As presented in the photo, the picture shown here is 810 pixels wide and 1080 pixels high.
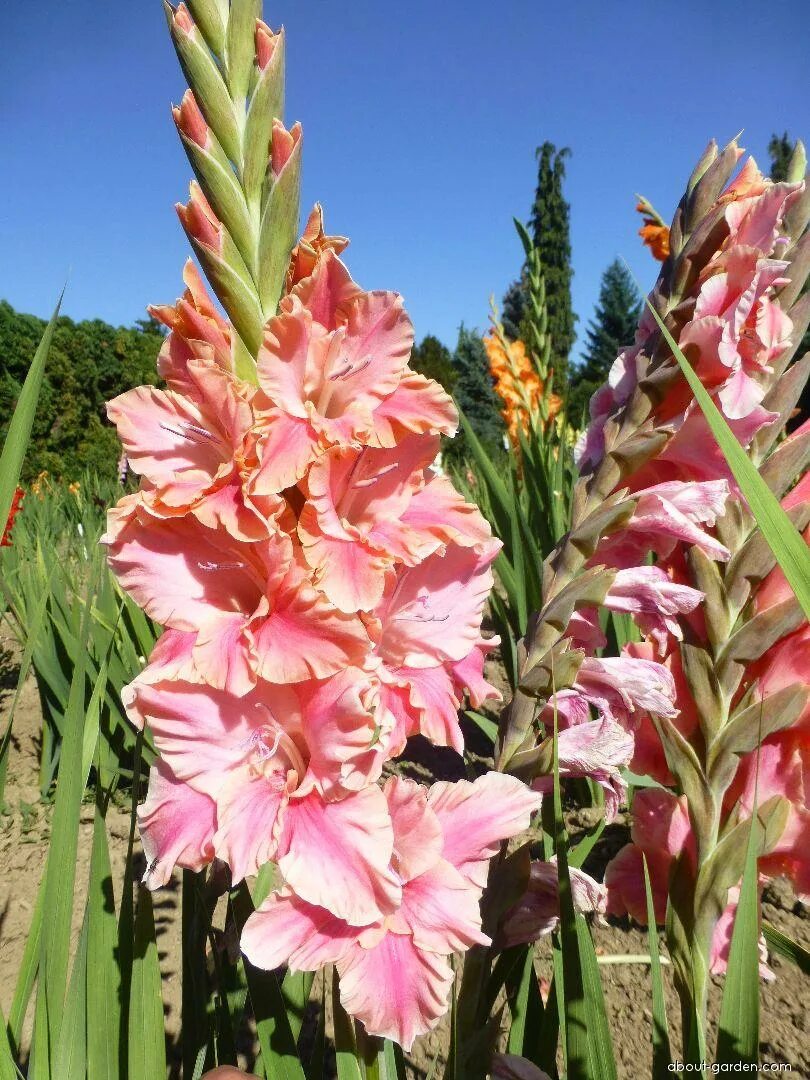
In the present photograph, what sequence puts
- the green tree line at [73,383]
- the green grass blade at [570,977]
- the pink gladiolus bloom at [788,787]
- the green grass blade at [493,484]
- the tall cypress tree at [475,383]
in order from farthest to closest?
the tall cypress tree at [475,383] < the green tree line at [73,383] < the green grass blade at [493,484] < the pink gladiolus bloom at [788,787] < the green grass blade at [570,977]

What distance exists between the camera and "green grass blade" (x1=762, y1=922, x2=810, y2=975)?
790mm

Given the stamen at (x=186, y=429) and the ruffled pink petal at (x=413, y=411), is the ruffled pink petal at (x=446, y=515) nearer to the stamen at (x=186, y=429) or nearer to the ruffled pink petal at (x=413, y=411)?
the ruffled pink petal at (x=413, y=411)

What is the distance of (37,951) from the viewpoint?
32.9 inches

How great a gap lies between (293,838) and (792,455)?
0.59 metres

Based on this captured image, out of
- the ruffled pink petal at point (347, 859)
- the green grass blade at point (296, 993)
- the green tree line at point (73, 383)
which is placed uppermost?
the green tree line at point (73, 383)

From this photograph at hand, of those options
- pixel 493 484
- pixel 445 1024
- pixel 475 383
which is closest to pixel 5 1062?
pixel 445 1024

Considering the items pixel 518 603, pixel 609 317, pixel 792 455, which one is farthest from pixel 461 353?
pixel 792 455

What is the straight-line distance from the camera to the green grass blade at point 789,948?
0.79 meters

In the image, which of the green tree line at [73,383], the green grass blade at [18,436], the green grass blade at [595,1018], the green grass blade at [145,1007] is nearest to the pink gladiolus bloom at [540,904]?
the green grass blade at [595,1018]

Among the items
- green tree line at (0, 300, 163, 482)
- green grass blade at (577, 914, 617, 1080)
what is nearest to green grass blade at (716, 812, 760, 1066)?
green grass blade at (577, 914, 617, 1080)

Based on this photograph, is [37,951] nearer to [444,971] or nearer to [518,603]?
[444,971]

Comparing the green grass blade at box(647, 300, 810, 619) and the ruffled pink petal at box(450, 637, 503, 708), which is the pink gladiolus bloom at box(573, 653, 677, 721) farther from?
the green grass blade at box(647, 300, 810, 619)

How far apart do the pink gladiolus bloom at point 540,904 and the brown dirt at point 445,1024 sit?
2.09 ft

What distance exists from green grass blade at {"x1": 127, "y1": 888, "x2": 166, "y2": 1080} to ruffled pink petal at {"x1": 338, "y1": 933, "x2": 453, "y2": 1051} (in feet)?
0.96
